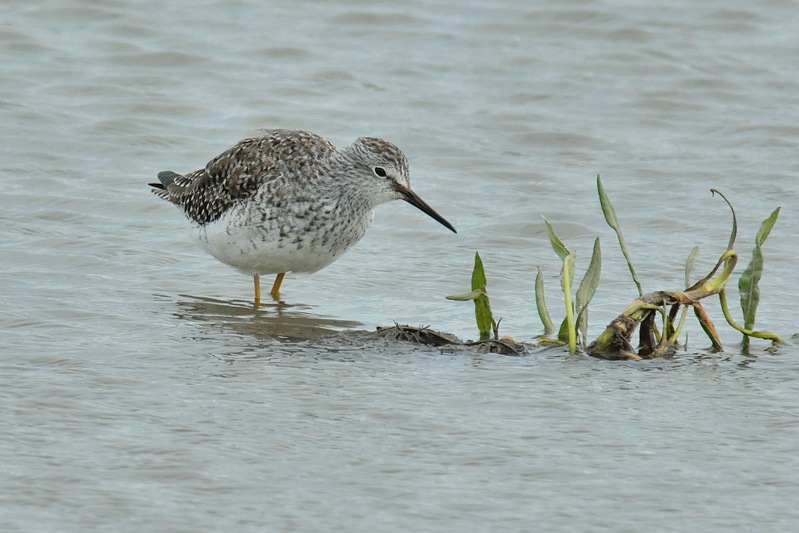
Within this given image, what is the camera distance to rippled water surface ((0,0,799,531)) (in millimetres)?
5180

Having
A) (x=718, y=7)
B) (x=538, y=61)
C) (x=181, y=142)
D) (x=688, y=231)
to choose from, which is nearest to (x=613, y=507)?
(x=688, y=231)

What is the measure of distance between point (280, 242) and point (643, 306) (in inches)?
100.0

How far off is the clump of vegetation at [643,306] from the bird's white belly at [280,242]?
1471 mm

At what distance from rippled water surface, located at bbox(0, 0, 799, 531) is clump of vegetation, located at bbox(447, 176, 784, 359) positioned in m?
0.16

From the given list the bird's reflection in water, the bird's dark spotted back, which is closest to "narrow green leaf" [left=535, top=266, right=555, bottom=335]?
the bird's reflection in water

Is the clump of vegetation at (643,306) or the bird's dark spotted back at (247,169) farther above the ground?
the bird's dark spotted back at (247,169)

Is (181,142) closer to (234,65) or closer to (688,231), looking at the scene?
(234,65)

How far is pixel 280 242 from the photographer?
827cm

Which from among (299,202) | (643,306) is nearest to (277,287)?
(299,202)

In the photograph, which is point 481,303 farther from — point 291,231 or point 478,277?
point 291,231

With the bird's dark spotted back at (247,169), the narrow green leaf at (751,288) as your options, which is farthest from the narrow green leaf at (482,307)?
the bird's dark spotted back at (247,169)

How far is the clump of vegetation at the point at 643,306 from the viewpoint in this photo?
685 centimetres

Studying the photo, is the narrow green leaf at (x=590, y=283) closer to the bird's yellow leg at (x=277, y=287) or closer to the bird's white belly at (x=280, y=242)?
the bird's white belly at (x=280, y=242)

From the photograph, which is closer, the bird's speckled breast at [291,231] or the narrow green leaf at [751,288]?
the narrow green leaf at [751,288]
